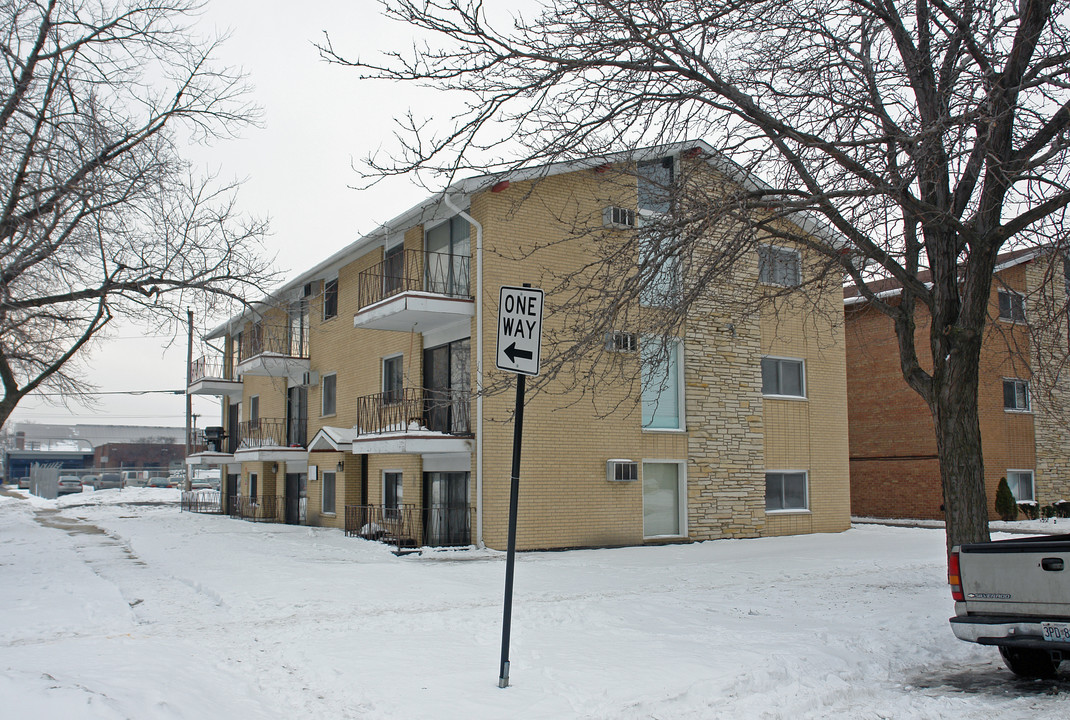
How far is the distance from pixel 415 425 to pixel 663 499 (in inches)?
225

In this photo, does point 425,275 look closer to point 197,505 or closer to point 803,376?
point 803,376

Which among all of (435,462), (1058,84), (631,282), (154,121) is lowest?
(435,462)

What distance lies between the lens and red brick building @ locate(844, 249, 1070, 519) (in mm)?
26328

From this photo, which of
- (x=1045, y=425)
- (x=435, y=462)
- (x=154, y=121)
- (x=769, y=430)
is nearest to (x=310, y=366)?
(x=435, y=462)

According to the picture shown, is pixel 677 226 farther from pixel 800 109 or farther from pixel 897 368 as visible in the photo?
pixel 897 368

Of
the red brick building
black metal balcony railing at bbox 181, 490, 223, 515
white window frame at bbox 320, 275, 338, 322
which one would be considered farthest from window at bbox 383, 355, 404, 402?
black metal balcony railing at bbox 181, 490, 223, 515

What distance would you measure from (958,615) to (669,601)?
436 centimetres

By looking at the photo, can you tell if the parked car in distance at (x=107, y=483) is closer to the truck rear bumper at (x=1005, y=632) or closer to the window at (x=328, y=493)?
the window at (x=328, y=493)

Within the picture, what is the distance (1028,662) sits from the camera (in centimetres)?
755

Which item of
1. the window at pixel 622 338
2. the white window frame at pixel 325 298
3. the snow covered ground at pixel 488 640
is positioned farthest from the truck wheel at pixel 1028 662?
the white window frame at pixel 325 298

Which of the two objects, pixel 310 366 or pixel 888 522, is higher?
pixel 310 366

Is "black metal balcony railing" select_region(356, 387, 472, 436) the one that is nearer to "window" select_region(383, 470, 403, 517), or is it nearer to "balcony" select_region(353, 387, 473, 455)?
"balcony" select_region(353, 387, 473, 455)

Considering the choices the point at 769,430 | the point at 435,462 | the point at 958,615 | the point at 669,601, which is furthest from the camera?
the point at 769,430

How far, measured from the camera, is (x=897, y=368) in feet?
90.0
